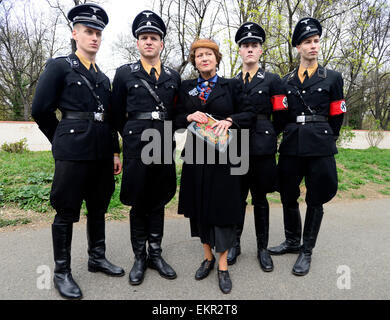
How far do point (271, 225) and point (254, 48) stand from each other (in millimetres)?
2743

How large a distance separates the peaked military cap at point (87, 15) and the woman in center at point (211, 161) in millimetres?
925

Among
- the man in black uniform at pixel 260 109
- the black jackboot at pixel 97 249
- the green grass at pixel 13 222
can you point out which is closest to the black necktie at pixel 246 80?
the man in black uniform at pixel 260 109

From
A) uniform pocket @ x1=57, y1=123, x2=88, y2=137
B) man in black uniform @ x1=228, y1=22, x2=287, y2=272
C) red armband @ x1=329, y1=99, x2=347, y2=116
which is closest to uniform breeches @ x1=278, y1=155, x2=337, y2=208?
man in black uniform @ x1=228, y1=22, x2=287, y2=272

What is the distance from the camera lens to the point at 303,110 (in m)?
2.94

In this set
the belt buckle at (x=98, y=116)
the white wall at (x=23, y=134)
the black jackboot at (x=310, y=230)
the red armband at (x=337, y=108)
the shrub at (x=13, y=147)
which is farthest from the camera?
the white wall at (x=23, y=134)

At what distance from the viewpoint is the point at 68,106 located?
2.44 meters

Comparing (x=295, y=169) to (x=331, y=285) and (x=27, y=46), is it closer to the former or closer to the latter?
(x=331, y=285)

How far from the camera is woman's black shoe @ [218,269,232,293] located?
97.3 inches

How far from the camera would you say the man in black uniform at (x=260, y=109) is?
2.84 m

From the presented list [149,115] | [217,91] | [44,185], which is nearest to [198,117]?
[217,91]

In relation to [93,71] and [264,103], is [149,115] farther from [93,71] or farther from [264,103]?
[264,103]

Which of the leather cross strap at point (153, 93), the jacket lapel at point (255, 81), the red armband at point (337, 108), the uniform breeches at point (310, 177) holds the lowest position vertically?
the uniform breeches at point (310, 177)

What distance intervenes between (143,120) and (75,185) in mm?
872

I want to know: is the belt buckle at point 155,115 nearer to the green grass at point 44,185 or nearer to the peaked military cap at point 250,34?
the peaked military cap at point 250,34
